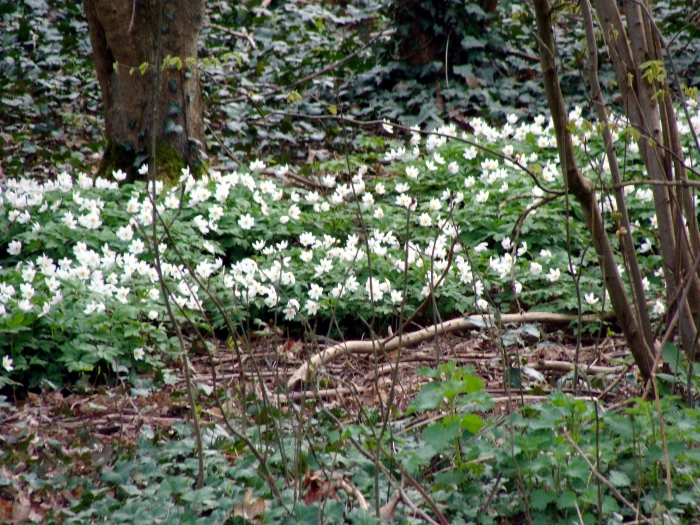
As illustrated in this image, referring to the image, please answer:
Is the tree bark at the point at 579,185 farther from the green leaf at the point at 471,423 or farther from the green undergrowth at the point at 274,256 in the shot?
the green leaf at the point at 471,423

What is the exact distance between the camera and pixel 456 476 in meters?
2.44

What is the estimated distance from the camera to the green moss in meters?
6.77

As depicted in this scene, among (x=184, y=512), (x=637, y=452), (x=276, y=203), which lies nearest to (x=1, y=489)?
(x=184, y=512)

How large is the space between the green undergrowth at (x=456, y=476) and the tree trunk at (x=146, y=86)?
4.52 meters

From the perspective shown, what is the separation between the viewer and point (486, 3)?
10227mm

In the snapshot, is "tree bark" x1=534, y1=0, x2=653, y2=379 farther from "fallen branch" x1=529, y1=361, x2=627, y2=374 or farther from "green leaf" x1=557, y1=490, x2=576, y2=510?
"green leaf" x1=557, y1=490, x2=576, y2=510

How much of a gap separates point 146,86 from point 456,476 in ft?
17.9

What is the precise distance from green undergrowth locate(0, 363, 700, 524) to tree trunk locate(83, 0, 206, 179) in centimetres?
452

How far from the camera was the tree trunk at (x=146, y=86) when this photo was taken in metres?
6.71

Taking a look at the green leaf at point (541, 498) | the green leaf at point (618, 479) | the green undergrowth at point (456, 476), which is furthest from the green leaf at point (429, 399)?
the green leaf at point (618, 479)

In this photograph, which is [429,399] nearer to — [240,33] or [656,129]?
[656,129]

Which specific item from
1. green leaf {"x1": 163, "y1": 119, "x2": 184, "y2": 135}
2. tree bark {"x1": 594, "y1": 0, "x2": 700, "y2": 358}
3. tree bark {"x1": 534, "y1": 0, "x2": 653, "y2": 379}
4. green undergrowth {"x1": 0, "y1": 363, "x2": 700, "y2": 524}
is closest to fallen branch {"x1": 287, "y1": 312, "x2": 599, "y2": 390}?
tree bark {"x1": 534, "y1": 0, "x2": 653, "y2": 379}

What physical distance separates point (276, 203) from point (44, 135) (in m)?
4.56

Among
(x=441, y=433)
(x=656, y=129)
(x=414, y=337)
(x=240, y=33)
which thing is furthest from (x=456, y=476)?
(x=240, y=33)
